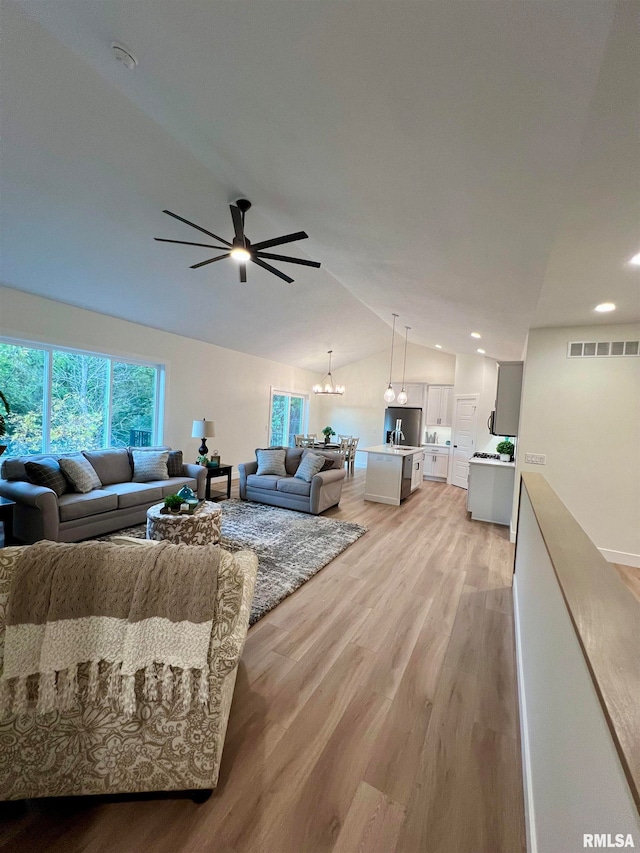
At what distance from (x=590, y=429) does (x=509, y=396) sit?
3.21 feet

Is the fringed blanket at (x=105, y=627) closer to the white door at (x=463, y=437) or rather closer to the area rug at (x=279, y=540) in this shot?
the area rug at (x=279, y=540)

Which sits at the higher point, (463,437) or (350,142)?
(350,142)

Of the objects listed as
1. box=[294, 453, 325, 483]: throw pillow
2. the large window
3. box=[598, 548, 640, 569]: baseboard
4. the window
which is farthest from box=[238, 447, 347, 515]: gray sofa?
box=[598, 548, 640, 569]: baseboard

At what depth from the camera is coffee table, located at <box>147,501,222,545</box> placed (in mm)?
3055

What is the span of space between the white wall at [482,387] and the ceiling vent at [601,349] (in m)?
3.69

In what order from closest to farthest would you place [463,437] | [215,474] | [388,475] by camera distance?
[215,474]
[388,475]
[463,437]

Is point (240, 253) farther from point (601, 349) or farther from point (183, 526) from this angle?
point (601, 349)

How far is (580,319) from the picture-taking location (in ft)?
11.6

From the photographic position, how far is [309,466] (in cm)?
522

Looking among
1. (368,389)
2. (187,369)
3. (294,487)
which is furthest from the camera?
(368,389)

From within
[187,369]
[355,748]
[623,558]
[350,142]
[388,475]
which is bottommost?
[355,748]

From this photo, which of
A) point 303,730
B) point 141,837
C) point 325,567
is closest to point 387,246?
point 325,567

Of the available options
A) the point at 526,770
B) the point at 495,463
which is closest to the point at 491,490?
the point at 495,463

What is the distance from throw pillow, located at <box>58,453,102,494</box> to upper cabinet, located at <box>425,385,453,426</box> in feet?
24.5
